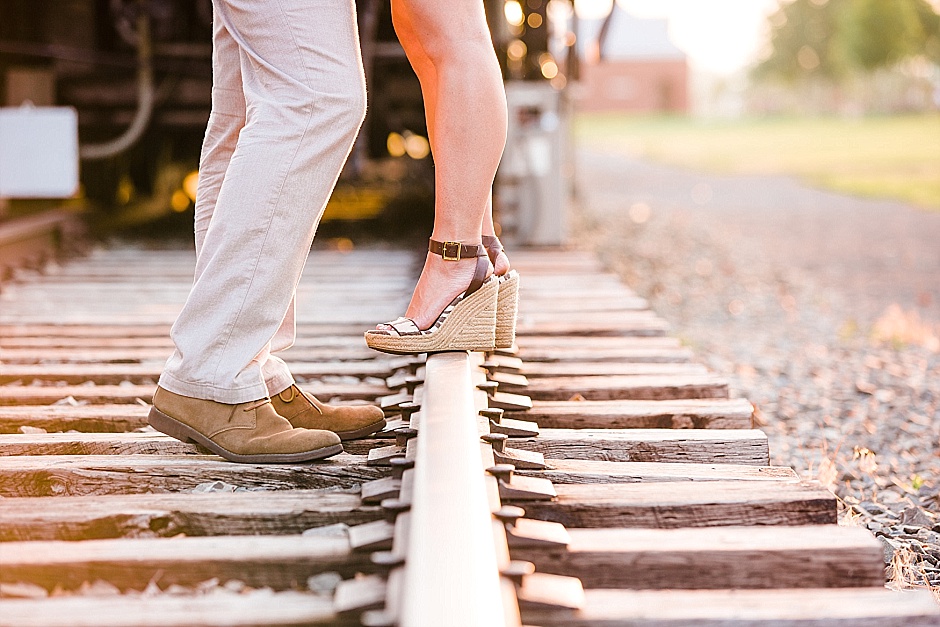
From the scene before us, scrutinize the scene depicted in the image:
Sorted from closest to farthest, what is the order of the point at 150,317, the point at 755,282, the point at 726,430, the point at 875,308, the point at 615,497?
the point at 615,497 → the point at 726,430 → the point at 150,317 → the point at 875,308 → the point at 755,282

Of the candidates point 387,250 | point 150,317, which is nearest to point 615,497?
point 150,317

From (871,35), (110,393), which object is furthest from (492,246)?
(871,35)

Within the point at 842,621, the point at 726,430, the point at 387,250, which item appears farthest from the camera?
the point at 387,250

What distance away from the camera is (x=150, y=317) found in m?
3.48

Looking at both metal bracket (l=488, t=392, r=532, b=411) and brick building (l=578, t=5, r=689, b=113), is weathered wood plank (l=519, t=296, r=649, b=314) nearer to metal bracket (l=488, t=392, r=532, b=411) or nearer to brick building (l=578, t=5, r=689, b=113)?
metal bracket (l=488, t=392, r=532, b=411)

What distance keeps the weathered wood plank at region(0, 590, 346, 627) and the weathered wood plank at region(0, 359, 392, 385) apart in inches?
55.8

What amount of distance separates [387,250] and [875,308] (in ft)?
9.12

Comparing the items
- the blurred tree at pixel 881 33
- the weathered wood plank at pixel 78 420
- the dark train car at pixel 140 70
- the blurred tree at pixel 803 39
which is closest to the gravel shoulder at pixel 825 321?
the weathered wood plank at pixel 78 420

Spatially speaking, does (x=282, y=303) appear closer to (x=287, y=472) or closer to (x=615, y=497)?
(x=287, y=472)

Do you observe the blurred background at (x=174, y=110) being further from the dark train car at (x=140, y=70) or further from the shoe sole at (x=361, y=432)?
the shoe sole at (x=361, y=432)

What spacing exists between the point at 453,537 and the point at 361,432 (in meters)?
0.74

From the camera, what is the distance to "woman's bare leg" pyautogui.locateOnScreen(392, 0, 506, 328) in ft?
6.46

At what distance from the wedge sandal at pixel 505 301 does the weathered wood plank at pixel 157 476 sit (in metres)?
0.61

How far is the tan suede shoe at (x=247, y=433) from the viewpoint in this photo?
1.75 metres
